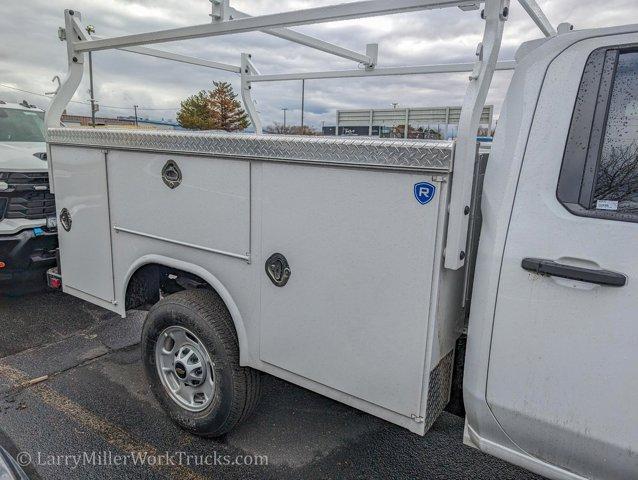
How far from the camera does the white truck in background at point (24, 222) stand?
14.6ft

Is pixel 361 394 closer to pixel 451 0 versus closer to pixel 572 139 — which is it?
pixel 572 139

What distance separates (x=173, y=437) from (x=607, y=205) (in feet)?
8.79

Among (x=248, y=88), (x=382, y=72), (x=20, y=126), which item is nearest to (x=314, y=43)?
(x=382, y=72)

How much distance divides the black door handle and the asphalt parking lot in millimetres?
1602

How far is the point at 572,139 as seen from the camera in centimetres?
162

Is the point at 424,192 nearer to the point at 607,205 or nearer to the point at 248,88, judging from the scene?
the point at 607,205

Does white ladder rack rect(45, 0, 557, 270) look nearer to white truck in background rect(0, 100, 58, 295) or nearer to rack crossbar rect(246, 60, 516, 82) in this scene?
rack crossbar rect(246, 60, 516, 82)

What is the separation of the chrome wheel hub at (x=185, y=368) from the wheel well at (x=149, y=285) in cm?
35

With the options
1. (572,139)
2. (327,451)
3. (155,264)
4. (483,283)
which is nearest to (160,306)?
(155,264)

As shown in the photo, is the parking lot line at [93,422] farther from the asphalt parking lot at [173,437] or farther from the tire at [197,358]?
the tire at [197,358]

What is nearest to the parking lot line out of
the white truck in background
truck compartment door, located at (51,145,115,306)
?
truck compartment door, located at (51,145,115,306)

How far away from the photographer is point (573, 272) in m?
1.56

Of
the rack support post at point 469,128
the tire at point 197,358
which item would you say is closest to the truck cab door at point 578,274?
the rack support post at point 469,128

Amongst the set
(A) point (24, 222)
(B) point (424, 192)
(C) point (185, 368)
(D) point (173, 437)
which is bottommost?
(D) point (173, 437)
